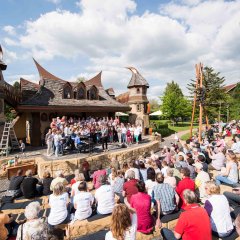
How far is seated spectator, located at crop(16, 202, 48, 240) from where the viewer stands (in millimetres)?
3436

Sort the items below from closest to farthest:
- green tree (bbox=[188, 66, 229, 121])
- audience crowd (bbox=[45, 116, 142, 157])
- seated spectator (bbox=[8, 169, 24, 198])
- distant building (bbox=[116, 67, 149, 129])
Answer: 1. seated spectator (bbox=[8, 169, 24, 198])
2. audience crowd (bbox=[45, 116, 142, 157])
3. distant building (bbox=[116, 67, 149, 129])
4. green tree (bbox=[188, 66, 229, 121])

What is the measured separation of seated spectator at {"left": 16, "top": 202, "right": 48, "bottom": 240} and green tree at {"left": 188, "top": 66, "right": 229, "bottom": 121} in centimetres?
3920

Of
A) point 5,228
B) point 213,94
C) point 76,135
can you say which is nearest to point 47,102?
point 76,135

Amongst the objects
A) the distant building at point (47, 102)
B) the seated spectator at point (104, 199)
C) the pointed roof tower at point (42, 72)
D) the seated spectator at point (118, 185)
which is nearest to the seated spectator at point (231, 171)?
the seated spectator at point (118, 185)

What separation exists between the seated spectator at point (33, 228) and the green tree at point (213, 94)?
39.2 meters

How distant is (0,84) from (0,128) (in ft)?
11.3

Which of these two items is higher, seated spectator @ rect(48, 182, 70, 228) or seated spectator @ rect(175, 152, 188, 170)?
seated spectator @ rect(175, 152, 188, 170)

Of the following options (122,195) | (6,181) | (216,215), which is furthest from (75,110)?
(216,215)

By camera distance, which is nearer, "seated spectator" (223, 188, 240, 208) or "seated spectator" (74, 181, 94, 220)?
"seated spectator" (74, 181, 94, 220)

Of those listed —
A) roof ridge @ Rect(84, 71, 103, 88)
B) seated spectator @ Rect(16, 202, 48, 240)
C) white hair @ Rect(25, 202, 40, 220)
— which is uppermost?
roof ridge @ Rect(84, 71, 103, 88)

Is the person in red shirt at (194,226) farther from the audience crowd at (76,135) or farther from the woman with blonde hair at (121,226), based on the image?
the audience crowd at (76,135)

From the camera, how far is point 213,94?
134ft

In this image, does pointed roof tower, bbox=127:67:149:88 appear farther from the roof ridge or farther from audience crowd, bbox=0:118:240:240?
audience crowd, bbox=0:118:240:240

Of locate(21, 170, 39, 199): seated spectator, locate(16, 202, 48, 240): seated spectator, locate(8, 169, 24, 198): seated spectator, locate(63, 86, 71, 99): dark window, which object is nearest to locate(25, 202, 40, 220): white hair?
locate(16, 202, 48, 240): seated spectator
